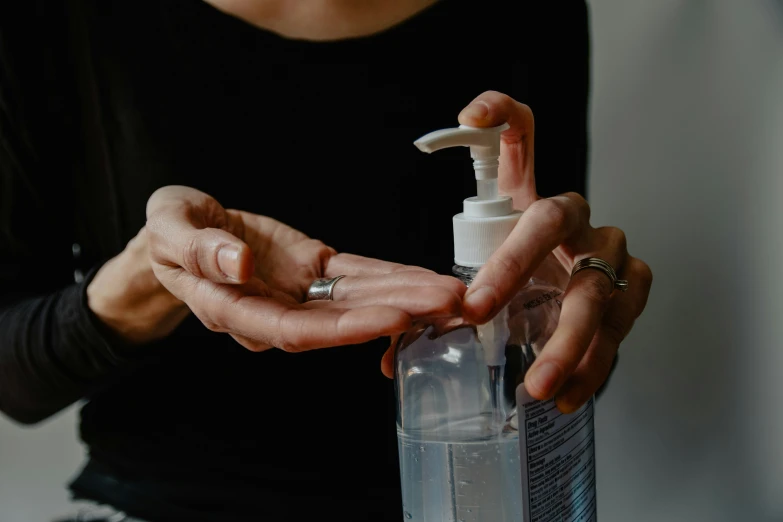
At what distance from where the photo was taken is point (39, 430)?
809 millimetres

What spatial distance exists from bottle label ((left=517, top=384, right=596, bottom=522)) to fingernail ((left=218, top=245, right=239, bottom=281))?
16cm

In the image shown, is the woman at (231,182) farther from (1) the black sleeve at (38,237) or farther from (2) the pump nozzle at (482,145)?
(2) the pump nozzle at (482,145)

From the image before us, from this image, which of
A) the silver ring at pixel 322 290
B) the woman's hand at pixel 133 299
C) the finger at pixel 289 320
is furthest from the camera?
the woman's hand at pixel 133 299

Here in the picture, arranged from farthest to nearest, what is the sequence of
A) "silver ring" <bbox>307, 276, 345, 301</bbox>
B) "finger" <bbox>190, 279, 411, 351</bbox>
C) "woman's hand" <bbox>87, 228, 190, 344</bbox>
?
"woman's hand" <bbox>87, 228, 190, 344</bbox> → "silver ring" <bbox>307, 276, 345, 301</bbox> → "finger" <bbox>190, 279, 411, 351</bbox>

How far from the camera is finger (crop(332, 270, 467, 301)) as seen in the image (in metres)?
0.33

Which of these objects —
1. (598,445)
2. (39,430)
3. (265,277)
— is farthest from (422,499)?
(39,430)

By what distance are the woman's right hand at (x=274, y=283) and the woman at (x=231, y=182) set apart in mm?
111

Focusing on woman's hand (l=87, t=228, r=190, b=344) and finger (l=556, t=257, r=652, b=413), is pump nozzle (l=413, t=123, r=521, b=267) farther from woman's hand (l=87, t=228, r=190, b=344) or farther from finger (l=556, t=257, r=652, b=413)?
woman's hand (l=87, t=228, r=190, b=344)

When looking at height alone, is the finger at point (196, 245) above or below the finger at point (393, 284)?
above

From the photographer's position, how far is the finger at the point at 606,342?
13.9 inches

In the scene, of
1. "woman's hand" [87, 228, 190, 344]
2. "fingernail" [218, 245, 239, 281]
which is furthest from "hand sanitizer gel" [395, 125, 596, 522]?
"woman's hand" [87, 228, 190, 344]

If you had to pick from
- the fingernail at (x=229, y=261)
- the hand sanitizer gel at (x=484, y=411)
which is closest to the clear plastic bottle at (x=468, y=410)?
the hand sanitizer gel at (x=484, y=411)

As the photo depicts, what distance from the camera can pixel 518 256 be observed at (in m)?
0.34

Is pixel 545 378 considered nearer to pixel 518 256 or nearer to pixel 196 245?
pixel 518 256
